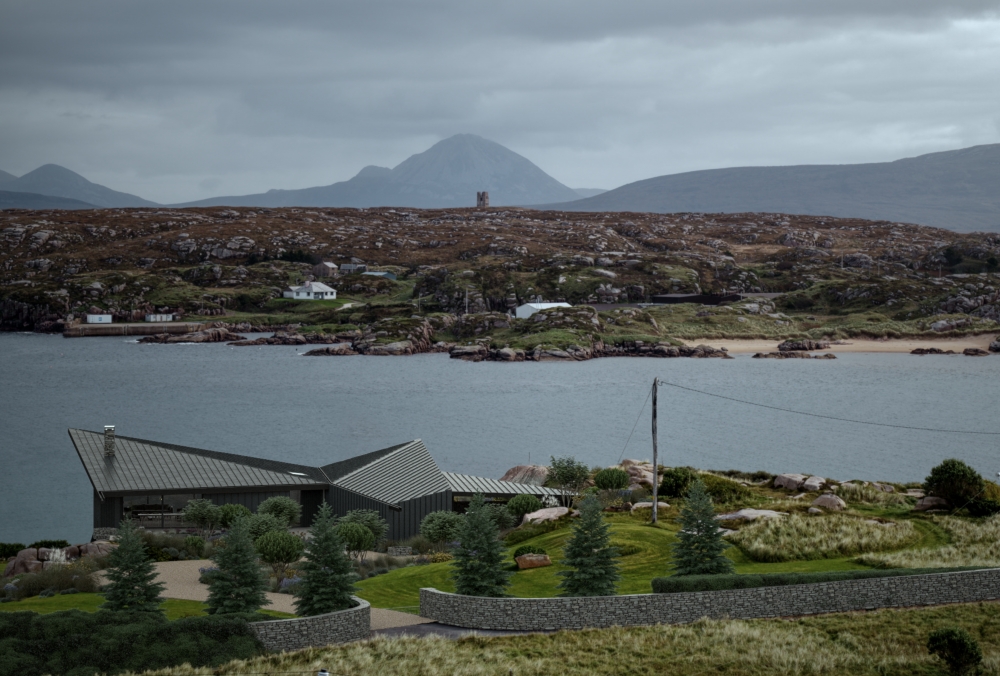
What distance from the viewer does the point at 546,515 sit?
40062 millimetres

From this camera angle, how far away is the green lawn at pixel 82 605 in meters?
27.0

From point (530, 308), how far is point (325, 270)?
50.1m

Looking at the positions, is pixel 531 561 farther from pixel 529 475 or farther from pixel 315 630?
pixel 529 475

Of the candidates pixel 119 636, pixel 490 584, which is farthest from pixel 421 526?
pixel 119 636

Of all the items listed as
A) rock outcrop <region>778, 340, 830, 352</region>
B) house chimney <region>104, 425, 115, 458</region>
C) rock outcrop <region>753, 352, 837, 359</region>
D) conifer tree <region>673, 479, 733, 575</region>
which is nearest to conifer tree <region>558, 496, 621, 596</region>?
conifer tree <region>673, 479, 733, 575</region>

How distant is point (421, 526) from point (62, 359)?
345 feet

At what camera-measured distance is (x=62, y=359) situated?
129750 millimetres

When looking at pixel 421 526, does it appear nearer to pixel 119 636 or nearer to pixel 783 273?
pixel 119 636

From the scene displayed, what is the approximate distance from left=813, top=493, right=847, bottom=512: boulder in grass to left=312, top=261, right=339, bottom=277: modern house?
485 ft

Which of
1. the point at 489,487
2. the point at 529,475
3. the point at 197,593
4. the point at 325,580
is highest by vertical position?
the point at 325,580

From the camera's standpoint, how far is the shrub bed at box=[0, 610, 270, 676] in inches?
834

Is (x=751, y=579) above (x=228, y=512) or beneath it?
above

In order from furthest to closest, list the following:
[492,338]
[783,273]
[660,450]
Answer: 1. [783,273]
2. [492,338]
3. [660,450]

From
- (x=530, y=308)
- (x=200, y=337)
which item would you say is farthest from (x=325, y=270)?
(x=530, y=308)
